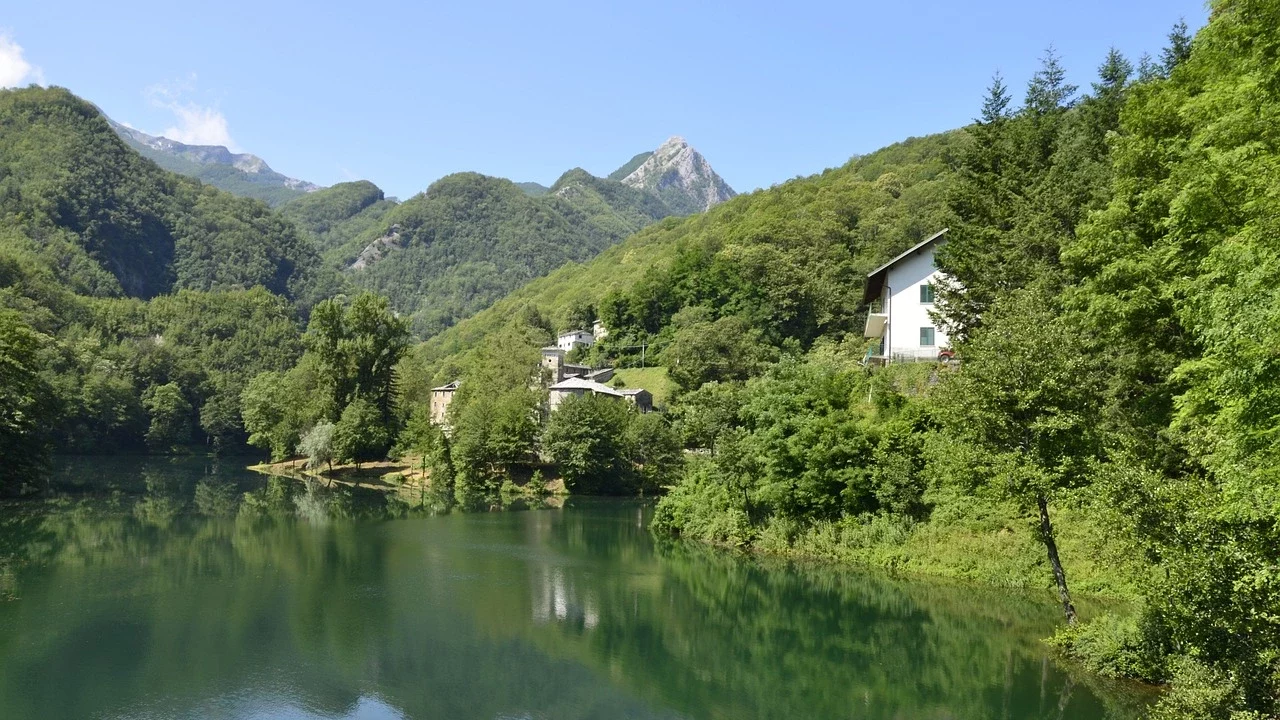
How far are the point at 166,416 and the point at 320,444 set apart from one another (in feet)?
123

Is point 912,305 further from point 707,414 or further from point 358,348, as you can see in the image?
point 358,348

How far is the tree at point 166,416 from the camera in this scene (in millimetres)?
103250

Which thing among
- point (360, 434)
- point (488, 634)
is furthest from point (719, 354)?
point (488, 634)

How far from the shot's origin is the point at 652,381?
88.2m

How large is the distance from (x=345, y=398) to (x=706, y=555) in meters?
53.5

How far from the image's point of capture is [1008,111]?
143 ft

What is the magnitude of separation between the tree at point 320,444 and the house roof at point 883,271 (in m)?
49.1

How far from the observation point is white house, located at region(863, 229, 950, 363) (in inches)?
1822

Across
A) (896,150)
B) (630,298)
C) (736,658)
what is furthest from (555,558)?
(896,150)

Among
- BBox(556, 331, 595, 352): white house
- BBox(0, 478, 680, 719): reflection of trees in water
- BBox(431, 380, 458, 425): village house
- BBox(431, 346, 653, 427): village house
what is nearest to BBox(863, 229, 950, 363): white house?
BBox(0, 478, 680, 719): reflection of trees in water

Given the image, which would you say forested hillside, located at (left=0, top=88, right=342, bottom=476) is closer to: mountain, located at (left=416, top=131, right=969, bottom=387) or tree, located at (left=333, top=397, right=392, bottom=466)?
tree, located at (left=333, top=397, right=392, bottom=466)

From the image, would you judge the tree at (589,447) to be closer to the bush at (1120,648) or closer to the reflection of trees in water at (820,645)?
the reflection of trees in water at (820,645)

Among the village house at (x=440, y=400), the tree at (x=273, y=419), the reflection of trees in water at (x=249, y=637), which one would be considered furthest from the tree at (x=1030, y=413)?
the village house at (x=440, y=400)

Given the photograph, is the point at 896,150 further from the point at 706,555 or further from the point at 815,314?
the point at 706,555
